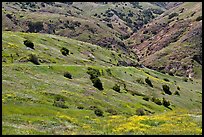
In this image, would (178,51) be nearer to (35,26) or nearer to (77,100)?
(35,26)

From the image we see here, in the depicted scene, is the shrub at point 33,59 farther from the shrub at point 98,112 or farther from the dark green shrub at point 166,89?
the dark green shrub at point 166,89

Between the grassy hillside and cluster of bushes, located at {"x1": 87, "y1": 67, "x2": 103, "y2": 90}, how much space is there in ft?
1.10

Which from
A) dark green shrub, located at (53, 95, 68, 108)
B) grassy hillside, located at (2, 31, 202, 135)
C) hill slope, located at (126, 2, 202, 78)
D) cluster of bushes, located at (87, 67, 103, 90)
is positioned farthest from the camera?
hill slope, located at (126, 2, 202, 78)

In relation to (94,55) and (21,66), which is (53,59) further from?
(94,55)

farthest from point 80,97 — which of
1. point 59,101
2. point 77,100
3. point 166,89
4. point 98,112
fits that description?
point 166,89

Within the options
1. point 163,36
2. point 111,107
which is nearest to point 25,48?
point 111,107

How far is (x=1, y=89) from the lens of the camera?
40.9 m

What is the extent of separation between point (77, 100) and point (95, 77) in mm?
17545

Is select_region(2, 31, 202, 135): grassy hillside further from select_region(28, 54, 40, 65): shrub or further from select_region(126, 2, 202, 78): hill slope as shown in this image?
select_region(126, 2, 202, 78): hill slope

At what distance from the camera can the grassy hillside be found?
32750 millimetres

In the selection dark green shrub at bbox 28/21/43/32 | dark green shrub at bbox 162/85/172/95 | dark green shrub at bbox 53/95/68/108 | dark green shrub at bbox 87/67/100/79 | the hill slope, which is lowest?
dark green shrub at bbox 28/21/43/32

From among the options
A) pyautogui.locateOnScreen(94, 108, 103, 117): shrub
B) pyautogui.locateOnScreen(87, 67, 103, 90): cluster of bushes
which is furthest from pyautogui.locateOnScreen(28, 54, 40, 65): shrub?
pyautogui.locateOnScreen(94, 108, 103, 117): shrub

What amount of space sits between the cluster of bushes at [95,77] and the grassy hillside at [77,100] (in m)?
0.33

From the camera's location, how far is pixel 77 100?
47.2 m
